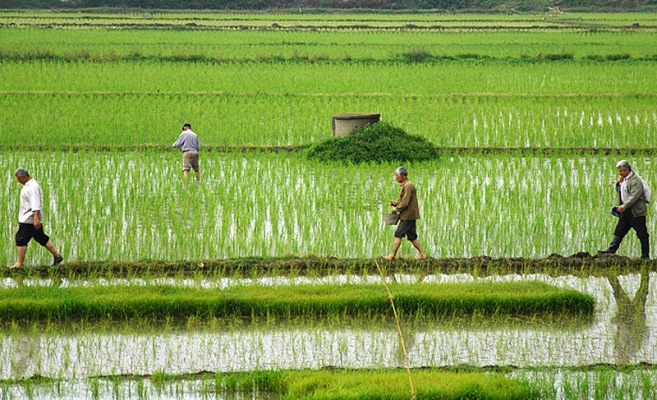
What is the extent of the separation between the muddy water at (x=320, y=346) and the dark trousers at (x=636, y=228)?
4.30 feet

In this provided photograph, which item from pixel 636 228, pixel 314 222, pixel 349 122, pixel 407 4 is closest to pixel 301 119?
pixel 349 122

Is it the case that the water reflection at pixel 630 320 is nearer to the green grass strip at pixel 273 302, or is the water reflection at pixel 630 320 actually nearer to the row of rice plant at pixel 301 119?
the green grass strip at pixel 273 302

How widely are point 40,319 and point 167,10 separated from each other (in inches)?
1639

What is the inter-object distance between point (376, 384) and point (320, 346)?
93 cm

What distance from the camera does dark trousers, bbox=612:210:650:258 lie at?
25.5ft

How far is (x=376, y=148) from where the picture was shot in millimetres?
12352

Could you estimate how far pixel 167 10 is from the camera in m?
46.3

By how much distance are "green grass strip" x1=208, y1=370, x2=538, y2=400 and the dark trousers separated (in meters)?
3.03

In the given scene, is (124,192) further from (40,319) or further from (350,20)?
(350,20)

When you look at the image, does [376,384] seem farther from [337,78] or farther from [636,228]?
[337,78]

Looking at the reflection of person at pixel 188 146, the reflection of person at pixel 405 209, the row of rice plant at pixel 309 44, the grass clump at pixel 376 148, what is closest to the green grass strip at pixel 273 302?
the reflection of person at pixel 405 209

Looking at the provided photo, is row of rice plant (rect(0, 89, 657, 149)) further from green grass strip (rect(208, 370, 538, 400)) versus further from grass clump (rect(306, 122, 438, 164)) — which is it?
green grass strip (rect(208, 370, 538, 400))

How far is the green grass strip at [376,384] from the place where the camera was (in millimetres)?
4926

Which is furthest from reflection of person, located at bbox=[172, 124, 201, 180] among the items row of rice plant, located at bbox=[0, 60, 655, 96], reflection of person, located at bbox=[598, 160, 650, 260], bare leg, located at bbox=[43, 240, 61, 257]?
row of rice plant, located at bbox=[0, 60, 655, 96]
